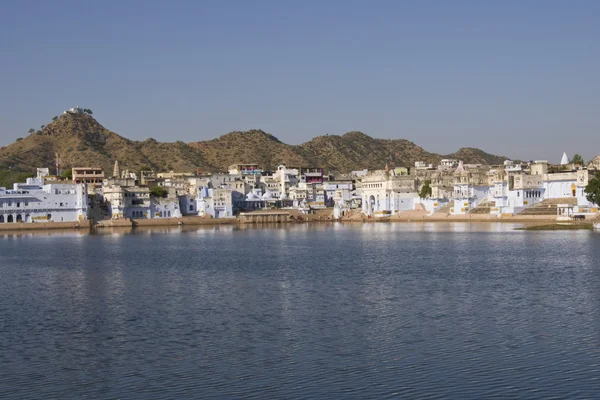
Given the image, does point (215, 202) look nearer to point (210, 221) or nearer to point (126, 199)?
point (210, 221)

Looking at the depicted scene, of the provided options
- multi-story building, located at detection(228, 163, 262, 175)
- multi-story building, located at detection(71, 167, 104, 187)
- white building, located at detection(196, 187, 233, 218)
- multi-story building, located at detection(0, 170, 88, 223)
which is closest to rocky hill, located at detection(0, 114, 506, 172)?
multi-story building, located at detection(228, 163, 262, 175)

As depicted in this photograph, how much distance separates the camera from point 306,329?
18047 millimetres

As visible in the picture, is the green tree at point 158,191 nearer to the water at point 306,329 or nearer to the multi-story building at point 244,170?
the multi-story building at point 244,170

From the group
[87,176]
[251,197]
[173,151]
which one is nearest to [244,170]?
[251,197]

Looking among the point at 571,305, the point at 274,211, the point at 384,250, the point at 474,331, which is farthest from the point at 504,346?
the point at 274,211

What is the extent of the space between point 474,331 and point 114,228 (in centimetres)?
6498

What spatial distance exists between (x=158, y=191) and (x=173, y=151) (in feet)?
174

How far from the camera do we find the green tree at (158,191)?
8819 centimetres

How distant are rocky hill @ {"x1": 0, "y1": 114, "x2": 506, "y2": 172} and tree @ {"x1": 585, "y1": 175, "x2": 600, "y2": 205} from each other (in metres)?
75.2

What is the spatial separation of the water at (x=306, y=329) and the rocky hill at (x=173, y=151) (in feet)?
315

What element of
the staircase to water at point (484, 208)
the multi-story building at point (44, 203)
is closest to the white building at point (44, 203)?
the multi-story building at point (44, 203)

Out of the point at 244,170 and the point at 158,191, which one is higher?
the point at 244,170

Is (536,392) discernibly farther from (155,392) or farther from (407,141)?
(407,141)

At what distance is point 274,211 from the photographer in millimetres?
89438
